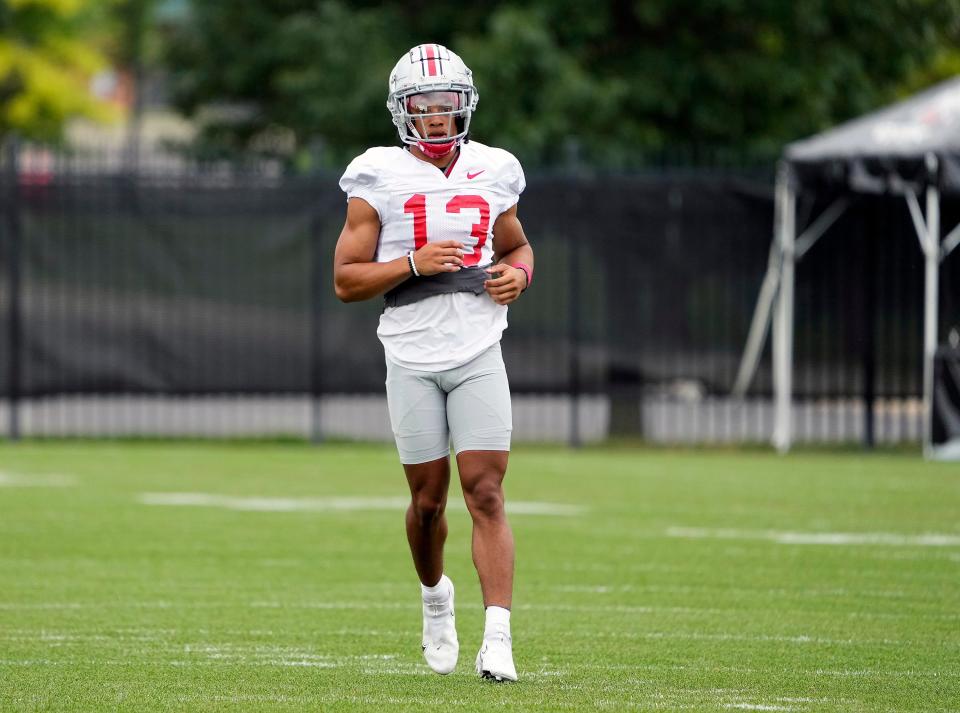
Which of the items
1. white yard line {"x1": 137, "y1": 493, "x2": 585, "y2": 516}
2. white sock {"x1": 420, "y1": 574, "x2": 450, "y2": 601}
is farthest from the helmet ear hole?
white yard line {"x1": 137, "y1": 493, "x2": 585, "y2": 516}

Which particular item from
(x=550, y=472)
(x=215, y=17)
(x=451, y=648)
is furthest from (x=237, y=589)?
(x=215, y=17)

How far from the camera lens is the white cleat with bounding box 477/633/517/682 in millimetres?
6152

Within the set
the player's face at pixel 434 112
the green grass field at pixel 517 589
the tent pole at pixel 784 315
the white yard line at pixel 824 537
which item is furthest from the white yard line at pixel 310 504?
the player's face at pixel 434 112

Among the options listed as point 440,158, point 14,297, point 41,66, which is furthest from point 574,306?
point 41,66

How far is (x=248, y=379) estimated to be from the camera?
1725 cm

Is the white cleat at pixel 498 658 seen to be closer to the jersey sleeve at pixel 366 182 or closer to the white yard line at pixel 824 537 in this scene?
the jersey sleeve at pixel 366 182

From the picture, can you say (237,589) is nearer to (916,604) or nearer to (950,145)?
(916,604)

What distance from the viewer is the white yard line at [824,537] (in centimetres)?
1046

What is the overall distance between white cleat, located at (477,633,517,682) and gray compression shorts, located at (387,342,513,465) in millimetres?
677

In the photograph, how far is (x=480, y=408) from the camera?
6.43 m

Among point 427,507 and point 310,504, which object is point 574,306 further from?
point 427,507

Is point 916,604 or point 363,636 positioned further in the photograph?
point 916,604

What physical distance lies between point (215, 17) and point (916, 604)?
16.3m

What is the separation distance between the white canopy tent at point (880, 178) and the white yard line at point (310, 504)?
4.58 meters
